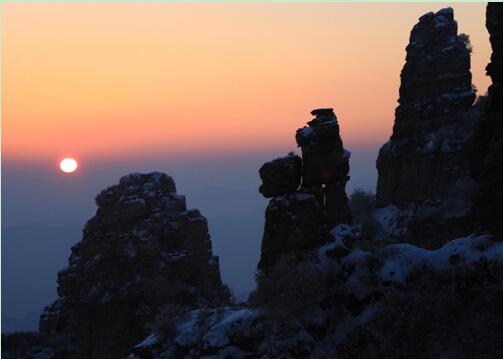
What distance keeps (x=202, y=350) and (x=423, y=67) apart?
7451 centimetres

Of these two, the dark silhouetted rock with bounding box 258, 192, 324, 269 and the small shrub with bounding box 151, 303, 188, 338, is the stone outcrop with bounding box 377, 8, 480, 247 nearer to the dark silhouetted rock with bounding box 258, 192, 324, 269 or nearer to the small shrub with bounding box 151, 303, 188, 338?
the dark silhouetted rock with bounding box 258, 192, 324, 269

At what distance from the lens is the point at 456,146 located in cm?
9050

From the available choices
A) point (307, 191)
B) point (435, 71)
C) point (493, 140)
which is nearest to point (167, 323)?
point (307, 191)

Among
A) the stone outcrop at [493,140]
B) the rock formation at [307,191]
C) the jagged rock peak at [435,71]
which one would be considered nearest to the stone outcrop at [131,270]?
the jagged rock peak at [435,71]

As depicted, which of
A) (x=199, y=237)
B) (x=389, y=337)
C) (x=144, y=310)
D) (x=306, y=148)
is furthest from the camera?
(x=199, y=237)

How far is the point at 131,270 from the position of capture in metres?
85.2

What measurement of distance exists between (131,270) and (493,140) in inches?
2401

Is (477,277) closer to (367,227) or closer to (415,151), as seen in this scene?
(367,227)

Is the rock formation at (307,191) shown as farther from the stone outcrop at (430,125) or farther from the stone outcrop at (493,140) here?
the stone outcrop at (430,125)

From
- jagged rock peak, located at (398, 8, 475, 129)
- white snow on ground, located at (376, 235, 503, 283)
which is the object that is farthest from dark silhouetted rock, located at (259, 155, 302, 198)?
jagged rock peak, located at (398, 8, 475, 129)

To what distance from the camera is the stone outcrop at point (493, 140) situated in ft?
111

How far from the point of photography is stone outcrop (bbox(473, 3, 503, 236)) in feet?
111

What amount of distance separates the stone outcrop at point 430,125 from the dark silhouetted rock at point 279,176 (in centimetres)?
4688

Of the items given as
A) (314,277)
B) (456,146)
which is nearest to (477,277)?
(314,277)
